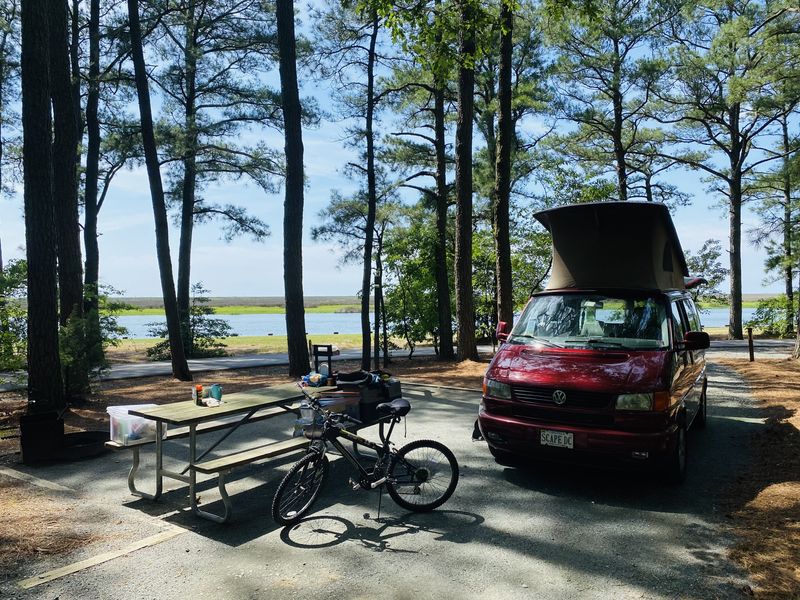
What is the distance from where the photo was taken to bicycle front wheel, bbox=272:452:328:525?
465cm

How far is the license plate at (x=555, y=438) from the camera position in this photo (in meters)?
5.24

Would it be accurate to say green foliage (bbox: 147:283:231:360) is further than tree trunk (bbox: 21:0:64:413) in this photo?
Yes

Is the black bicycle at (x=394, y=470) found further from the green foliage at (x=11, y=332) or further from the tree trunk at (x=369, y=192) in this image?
the tree trunk at (x=369, y=192)

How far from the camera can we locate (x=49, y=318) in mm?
8586

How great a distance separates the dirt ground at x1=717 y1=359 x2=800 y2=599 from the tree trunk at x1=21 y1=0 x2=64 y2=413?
28.9ft

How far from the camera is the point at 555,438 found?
5.29 metres

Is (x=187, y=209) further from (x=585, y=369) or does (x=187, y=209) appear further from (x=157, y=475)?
(x=585, y=369)

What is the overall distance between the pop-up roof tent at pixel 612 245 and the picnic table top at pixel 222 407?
340 cm

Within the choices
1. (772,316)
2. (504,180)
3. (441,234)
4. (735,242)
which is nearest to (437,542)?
(504,180)

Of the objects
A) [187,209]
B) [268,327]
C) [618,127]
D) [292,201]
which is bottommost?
[268,327]

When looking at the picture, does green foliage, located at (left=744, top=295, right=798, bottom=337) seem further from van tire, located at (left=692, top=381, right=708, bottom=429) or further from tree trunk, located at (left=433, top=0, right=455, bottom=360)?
van tire, located at (left=692, top=381, right=708, bottom=429)

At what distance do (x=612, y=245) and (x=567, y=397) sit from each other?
246 centimetres

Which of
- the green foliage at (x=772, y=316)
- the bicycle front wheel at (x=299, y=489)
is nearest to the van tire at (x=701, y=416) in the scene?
the bicycle front wheel at (x=299, y=489)

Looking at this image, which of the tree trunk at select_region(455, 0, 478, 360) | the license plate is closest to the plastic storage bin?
the license plate
